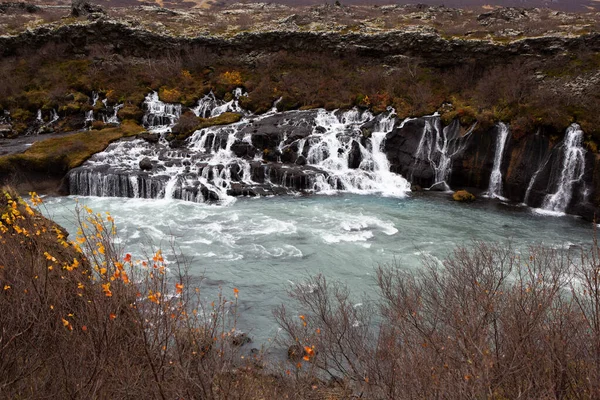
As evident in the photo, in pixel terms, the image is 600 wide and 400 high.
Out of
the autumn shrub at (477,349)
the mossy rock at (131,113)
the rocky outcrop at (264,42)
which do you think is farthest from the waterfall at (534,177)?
the mossy rock at (131,113)

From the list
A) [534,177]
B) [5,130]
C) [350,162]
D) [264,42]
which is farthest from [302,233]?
[264,42]

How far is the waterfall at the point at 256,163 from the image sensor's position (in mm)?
28406

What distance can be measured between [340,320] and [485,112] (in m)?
24.8

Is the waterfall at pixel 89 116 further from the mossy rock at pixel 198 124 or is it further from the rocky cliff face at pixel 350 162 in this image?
the mossy rock at pixel 198 124

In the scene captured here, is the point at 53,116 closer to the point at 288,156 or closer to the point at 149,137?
the point at 149,137

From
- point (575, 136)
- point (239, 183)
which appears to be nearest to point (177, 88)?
point (239, 183)

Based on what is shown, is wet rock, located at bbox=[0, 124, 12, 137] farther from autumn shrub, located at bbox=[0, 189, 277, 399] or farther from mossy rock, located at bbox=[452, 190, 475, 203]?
mossy rock, located at bbox=[452, 190, 475, 203]

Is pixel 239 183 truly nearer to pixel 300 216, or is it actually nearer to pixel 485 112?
pixel 300 216

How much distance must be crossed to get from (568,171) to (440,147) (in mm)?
8563

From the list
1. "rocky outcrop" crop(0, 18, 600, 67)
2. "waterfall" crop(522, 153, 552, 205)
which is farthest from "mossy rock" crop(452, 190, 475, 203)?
"rocky outcrop" crop(0, 18, 600, 67)

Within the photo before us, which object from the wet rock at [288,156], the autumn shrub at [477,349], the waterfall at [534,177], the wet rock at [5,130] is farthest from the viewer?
the wet rock at [5,130]

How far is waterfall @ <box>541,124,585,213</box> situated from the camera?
24.8 m

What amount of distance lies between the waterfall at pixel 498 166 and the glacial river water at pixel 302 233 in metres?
2.15

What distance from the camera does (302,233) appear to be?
70.9 ft
